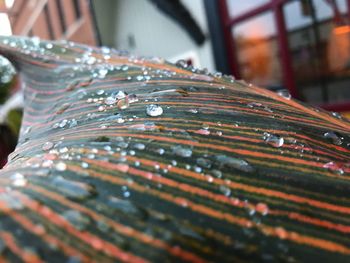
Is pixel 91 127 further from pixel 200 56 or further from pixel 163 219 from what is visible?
pixel 200 56

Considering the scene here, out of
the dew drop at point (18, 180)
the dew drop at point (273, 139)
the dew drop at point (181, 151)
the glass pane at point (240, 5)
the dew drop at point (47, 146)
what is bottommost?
the dew drop at point (273, 139)

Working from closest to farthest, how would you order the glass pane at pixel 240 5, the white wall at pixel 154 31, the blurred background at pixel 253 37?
the blurred background at pixel 253 37, the glass pane at pixel 240 5, the white wall at pixel 154 31

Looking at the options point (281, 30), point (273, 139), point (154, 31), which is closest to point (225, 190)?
point (273, 139)

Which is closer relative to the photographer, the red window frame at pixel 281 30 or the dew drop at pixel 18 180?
the dew drop at pixel 18 180

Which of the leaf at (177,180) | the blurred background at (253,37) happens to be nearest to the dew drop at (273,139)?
the leaf at (177,180)

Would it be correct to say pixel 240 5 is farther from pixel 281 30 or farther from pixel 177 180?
pixel 177 180

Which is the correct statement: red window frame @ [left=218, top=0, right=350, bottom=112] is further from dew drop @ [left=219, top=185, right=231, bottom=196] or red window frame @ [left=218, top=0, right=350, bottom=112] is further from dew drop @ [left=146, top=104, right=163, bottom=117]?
dew drop @ [left=219, top=185, right=231, bottom=196]

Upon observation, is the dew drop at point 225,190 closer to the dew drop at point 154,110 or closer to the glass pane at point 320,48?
the dew drop at point 154,110
